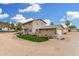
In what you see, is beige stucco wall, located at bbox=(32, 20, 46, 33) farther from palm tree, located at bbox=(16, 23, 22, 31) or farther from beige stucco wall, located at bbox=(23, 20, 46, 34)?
palm tree, located at bbox=(16, 23, 22, 31)

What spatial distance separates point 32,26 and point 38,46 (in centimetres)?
20

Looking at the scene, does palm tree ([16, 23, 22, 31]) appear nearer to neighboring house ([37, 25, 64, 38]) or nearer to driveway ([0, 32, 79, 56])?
driveway ([0, 32, 79, 56])

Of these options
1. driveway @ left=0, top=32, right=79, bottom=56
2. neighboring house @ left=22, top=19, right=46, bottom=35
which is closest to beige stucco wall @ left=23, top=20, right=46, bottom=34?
neighboring house @ left=22, top=19, right=46, bottom=35

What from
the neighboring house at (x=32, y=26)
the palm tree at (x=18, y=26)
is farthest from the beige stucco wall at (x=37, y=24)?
the palm tree at (x=18, y=26)

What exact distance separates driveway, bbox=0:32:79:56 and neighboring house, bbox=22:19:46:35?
0.34 feet

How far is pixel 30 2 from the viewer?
2.46 meters

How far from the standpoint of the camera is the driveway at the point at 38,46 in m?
2.46

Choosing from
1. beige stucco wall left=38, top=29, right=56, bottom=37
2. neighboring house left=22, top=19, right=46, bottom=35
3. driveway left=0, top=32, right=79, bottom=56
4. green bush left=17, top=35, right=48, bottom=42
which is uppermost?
neighboring house left=22, top=19, right=46, bottom=35

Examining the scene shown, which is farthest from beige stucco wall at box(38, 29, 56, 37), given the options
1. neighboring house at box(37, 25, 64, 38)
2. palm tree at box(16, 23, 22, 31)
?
palm tree at box(16, 23, 22, 31)

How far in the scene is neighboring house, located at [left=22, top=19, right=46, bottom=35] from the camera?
2.47 metres

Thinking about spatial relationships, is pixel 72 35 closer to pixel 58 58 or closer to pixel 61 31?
pixel 61 31

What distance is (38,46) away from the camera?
2482 millimetres

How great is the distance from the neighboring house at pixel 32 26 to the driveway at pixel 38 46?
0.34 ft

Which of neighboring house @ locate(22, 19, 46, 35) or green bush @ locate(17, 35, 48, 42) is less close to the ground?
neighboring house @ locate(22, 19, 46, 35)
